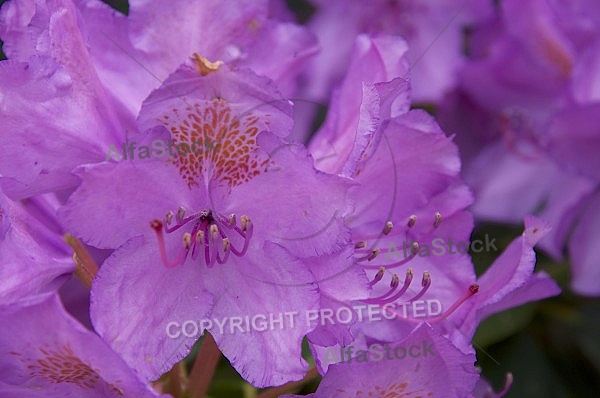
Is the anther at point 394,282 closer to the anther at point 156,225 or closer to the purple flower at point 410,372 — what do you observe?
the purple flower at point 410,372

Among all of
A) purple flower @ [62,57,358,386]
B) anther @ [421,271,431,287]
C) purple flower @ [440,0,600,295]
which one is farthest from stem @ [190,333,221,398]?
purple flower @ [440,0,600,295]

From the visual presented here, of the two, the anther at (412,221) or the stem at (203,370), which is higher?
the anther at (412,221)

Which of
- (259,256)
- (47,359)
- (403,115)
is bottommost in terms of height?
(47,359)

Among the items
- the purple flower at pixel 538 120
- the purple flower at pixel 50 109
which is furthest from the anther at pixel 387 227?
the purple flower at pixel 538 120

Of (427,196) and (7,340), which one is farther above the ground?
(427,196)

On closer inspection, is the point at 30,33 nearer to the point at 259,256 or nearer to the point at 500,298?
the point at 259,256

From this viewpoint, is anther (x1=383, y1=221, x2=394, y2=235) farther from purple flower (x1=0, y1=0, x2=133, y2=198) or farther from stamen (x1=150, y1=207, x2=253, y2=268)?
purple flower (x1=0, y1=0, x2=133, y2=198)

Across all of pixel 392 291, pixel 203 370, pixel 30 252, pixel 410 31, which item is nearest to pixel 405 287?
pixel 392 291

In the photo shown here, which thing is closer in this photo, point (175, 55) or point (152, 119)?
point (152, 119)

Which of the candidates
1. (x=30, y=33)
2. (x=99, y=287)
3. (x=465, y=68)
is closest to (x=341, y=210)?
(x=99, y=287)
